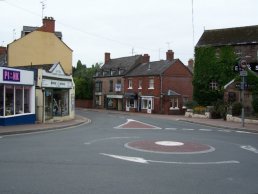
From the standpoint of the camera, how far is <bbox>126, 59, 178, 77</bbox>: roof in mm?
55656

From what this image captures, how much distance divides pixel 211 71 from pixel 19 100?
93.8 feet

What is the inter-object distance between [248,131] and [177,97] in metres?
28.4

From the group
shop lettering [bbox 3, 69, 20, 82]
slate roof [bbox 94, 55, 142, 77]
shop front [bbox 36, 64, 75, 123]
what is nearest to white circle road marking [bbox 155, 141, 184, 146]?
shop lettering [bbox 3, 69, 20, 82]

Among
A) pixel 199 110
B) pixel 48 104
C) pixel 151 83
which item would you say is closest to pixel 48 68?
pixel 48 104

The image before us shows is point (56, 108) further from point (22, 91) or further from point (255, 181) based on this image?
point (255, 181)

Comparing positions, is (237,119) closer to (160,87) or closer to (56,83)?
(56,83)

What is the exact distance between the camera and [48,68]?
109ft

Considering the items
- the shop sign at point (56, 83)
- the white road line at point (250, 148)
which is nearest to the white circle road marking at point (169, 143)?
the white road line at point (250, 148)

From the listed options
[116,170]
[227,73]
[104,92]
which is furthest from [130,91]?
[116,170]

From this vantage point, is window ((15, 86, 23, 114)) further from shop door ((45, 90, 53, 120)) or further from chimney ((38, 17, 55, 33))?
chimney ((38, 17, 55, 33))

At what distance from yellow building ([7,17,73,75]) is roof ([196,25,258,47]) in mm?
20215

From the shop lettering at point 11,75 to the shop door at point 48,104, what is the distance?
4813 mm

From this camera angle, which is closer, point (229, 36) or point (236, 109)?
point (236, 109)

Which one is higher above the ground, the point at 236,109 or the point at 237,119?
the point at 236,109
